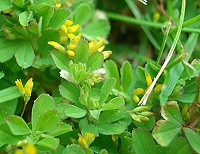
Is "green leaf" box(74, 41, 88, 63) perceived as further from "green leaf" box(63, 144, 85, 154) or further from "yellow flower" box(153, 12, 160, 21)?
"yellow flower" box(153, 12, 160, 21)

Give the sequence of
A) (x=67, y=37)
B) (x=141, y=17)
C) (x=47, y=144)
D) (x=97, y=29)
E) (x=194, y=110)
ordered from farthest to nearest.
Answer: (x=141, y=17) → (x=97, y=29) → (x=67, y=37) → (x=194, y=110) → (x=47, y=144)

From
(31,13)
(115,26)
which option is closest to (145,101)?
(31,13)

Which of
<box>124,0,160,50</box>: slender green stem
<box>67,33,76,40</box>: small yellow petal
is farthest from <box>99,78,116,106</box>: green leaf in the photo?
<box>124,0,160,50</box>: slender green stem

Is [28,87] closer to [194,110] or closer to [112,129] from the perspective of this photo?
[112,129]

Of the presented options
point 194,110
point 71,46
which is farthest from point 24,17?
point 194,110

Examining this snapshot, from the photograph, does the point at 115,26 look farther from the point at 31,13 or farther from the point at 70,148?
the point at 70,148

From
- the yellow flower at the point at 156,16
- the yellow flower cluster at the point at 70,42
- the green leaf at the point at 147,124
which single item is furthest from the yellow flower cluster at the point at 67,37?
the yellow flower at the point at 156,16

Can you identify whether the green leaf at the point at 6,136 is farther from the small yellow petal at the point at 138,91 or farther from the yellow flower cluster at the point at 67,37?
the small yellow petal at the point at 138,91
